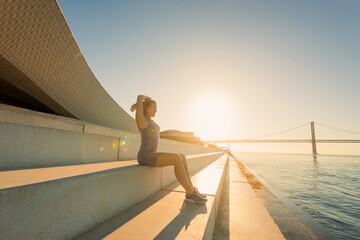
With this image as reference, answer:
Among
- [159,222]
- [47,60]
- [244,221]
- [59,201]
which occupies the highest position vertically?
[47,60]

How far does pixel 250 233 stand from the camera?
169 cm

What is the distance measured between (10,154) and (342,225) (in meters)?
4.34

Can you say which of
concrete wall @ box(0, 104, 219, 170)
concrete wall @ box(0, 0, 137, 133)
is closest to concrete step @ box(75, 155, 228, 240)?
concrete wall @ box(0, 104, 219, 170)

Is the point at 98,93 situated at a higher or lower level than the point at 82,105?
higher

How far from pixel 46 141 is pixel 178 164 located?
49.8 inches

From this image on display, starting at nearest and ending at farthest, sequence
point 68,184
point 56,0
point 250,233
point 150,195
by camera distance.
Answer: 1. point 68,184
2. point 250,233
3. point 150,195
4. point 56,0

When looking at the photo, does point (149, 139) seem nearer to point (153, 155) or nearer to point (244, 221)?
point (153, 155)

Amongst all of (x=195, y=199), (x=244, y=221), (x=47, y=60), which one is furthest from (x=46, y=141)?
(x=47, y=60)

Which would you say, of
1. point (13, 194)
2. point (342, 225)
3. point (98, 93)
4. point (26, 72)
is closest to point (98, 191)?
point (13, 194)

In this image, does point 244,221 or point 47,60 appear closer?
point 244,221

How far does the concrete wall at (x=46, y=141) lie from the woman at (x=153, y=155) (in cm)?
60

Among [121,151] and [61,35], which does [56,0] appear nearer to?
[61,35]

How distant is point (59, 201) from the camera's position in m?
0.84

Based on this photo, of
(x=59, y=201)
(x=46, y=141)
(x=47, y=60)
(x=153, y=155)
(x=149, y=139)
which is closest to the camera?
(x=59, y=201)
